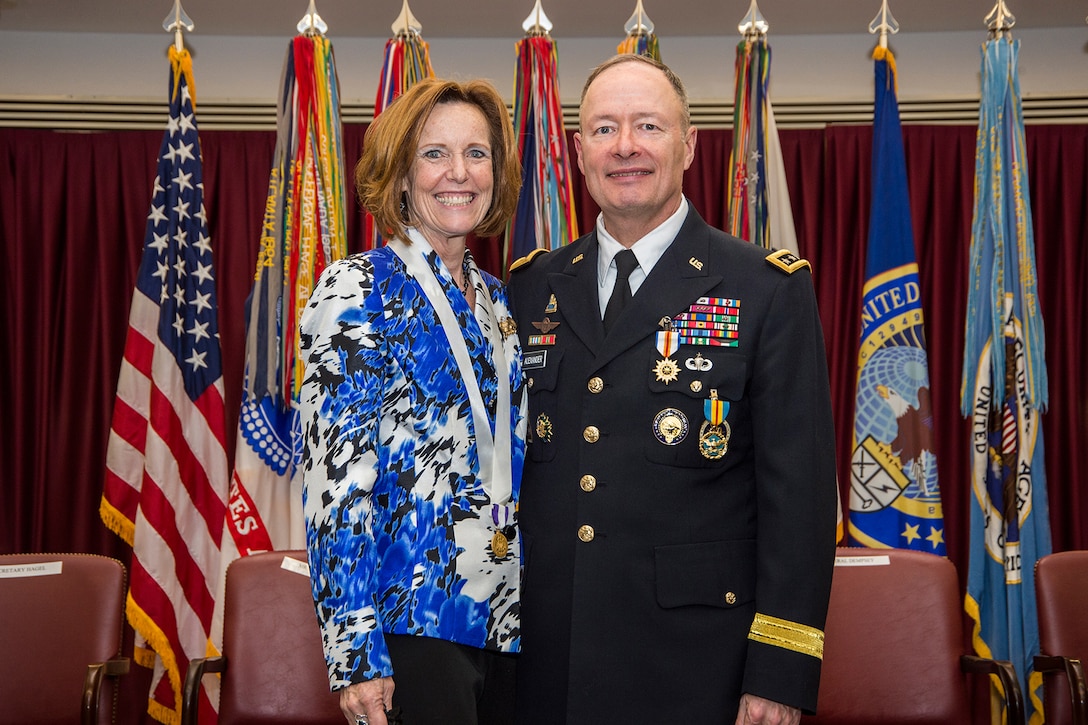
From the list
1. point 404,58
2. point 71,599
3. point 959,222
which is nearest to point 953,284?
point 959,222

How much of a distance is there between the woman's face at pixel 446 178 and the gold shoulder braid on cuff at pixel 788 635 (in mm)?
892

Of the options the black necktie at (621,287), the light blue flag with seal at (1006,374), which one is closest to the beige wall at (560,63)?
the light blue flag with seal at (1006,374)

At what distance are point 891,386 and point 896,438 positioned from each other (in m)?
0.19

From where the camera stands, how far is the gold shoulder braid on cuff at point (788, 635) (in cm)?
176

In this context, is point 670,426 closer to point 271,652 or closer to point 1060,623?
point 271,652

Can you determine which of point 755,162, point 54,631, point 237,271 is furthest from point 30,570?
point 755,162

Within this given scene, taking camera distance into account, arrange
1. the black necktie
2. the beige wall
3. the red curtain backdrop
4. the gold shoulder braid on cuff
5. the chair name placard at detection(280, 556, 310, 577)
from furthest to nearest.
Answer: the beige wall → the red curtain backdrop → the chair name placard at detection(280, 556, 310, 577) → the black necktie → the gold shoulder braid on cuff

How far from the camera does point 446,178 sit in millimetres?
1899

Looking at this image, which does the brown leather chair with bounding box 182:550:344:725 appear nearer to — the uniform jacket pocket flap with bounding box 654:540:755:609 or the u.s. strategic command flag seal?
the uniform jacket pocket flap with bounding box 654:540:755:609

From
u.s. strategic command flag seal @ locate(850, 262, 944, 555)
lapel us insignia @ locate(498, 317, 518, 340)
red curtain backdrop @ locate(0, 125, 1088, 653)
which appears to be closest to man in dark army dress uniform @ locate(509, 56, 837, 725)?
lapel us insignia @ locate(498, 317, 518, 340)

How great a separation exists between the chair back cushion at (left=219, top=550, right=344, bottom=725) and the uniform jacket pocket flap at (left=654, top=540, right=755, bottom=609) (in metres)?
1.34

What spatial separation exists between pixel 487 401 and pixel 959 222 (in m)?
3.45

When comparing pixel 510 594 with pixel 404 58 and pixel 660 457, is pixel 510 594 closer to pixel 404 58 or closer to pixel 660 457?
pixel 660 457

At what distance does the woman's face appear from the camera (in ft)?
6.23
